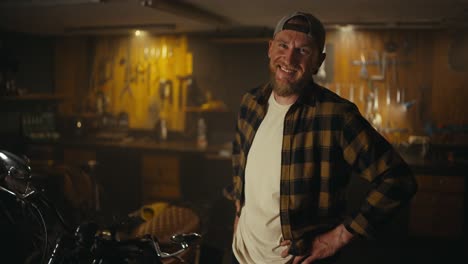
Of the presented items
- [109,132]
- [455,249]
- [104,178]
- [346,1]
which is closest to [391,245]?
[455,249]

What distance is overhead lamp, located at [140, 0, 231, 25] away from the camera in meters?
3.32

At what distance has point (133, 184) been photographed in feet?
17.2

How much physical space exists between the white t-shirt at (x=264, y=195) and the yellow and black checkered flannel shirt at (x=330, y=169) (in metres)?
0.04

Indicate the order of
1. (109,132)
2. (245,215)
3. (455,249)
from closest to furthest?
(245,215)
(455,249)
(109,132)

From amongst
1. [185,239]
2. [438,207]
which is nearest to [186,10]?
[185,239]

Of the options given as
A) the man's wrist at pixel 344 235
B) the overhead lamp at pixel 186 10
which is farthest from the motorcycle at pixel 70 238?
the overhead lamp at pixel 186 10

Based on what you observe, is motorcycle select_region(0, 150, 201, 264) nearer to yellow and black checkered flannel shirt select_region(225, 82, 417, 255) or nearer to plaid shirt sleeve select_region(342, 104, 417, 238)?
yellow and black checkered flannel shirt select_region(225, 82, 417, 255)

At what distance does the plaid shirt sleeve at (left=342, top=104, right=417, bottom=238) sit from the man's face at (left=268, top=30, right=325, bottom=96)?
0.22 metres

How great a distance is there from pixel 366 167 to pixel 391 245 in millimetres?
3201

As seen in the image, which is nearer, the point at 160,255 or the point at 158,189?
the point at 160,255

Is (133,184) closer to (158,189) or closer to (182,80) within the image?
(158,189)

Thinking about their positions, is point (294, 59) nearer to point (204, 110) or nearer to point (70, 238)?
point (70, 238)

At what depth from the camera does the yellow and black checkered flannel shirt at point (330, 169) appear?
57.9 inches

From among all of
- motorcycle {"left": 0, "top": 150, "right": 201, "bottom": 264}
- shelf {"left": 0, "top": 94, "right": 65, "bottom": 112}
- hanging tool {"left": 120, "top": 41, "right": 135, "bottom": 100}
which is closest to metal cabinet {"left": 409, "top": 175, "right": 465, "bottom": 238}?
motorcycle {"left": 0, "top": 150, "right": 201, "bottom": 264}
